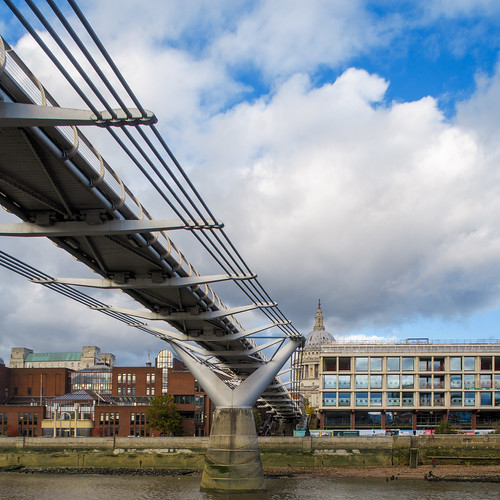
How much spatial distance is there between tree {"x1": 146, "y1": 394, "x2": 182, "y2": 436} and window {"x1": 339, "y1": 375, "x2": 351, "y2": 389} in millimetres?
17780

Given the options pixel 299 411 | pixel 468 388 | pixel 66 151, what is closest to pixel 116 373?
pixel 299 411

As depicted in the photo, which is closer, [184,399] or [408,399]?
[408,399]

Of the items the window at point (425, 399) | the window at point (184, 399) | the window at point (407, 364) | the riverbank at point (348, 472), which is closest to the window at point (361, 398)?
the window at point (407, 364)

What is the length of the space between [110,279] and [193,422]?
177ft

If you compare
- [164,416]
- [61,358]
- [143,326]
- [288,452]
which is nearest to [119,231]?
[143,326]

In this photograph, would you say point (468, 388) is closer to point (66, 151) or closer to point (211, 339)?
point (211, 339)

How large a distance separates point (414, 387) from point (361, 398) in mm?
5704

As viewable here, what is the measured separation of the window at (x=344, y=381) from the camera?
80000 millimetres

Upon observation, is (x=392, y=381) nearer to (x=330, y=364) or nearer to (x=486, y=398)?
(x=330, y=364)

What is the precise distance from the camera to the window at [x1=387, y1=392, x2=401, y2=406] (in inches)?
3091

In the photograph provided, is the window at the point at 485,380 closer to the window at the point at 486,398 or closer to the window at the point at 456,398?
the window at the point at 486,398

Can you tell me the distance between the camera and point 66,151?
1891cm

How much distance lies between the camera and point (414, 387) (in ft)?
258

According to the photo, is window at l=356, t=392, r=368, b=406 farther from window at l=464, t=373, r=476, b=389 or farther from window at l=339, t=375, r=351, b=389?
window at l=464, t=373, r=476, b=389
